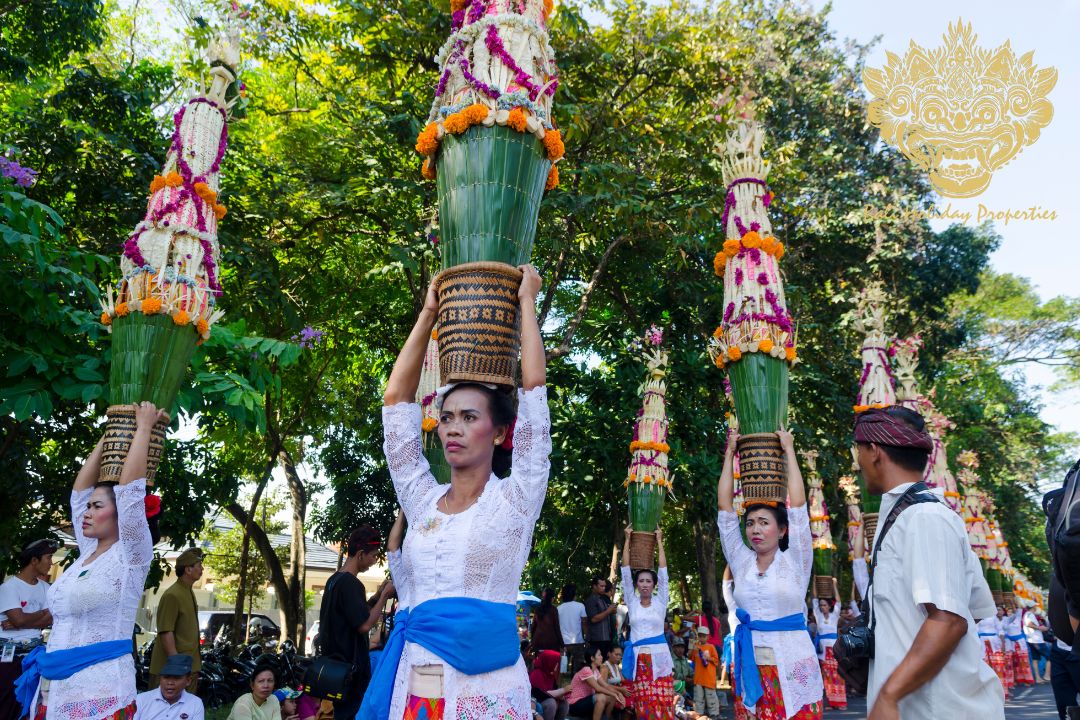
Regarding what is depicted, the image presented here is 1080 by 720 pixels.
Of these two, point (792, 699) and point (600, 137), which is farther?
point (600, 137)

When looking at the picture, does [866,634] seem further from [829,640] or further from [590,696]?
[829,640]

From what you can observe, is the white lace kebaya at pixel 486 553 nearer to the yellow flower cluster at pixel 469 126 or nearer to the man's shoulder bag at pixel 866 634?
the man's shoulder bag at pixel 866 634

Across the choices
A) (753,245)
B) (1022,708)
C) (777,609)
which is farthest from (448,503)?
(1022,708)

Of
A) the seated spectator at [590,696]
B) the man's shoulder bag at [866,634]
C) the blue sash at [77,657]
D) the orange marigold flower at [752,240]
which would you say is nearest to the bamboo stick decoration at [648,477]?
the seated spectator at [590,696]

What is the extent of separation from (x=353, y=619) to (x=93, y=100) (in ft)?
24.7

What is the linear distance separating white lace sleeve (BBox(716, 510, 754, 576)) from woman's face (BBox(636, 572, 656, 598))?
2.75m

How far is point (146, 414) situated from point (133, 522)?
1.93ft

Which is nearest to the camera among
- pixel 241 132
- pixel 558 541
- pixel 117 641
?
pixel 117 641

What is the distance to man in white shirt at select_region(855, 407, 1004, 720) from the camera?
226 cm

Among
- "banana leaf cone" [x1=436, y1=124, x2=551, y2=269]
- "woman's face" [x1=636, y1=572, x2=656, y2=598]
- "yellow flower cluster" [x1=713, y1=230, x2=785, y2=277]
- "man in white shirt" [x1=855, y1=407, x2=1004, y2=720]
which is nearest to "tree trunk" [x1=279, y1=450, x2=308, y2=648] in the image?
"woman's face" [x1=636, y1=572, x2=656, y2=598]

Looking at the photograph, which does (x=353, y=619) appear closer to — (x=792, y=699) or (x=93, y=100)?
(x=792, y=699)

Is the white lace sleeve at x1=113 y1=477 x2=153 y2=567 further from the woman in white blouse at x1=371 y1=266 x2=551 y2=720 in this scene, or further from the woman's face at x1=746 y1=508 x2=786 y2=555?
the woman's face at x1=746 y1=508 x2=786 y2=555

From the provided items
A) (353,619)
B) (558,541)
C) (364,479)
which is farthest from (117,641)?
(558,541)

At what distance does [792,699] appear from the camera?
4.79 meters
